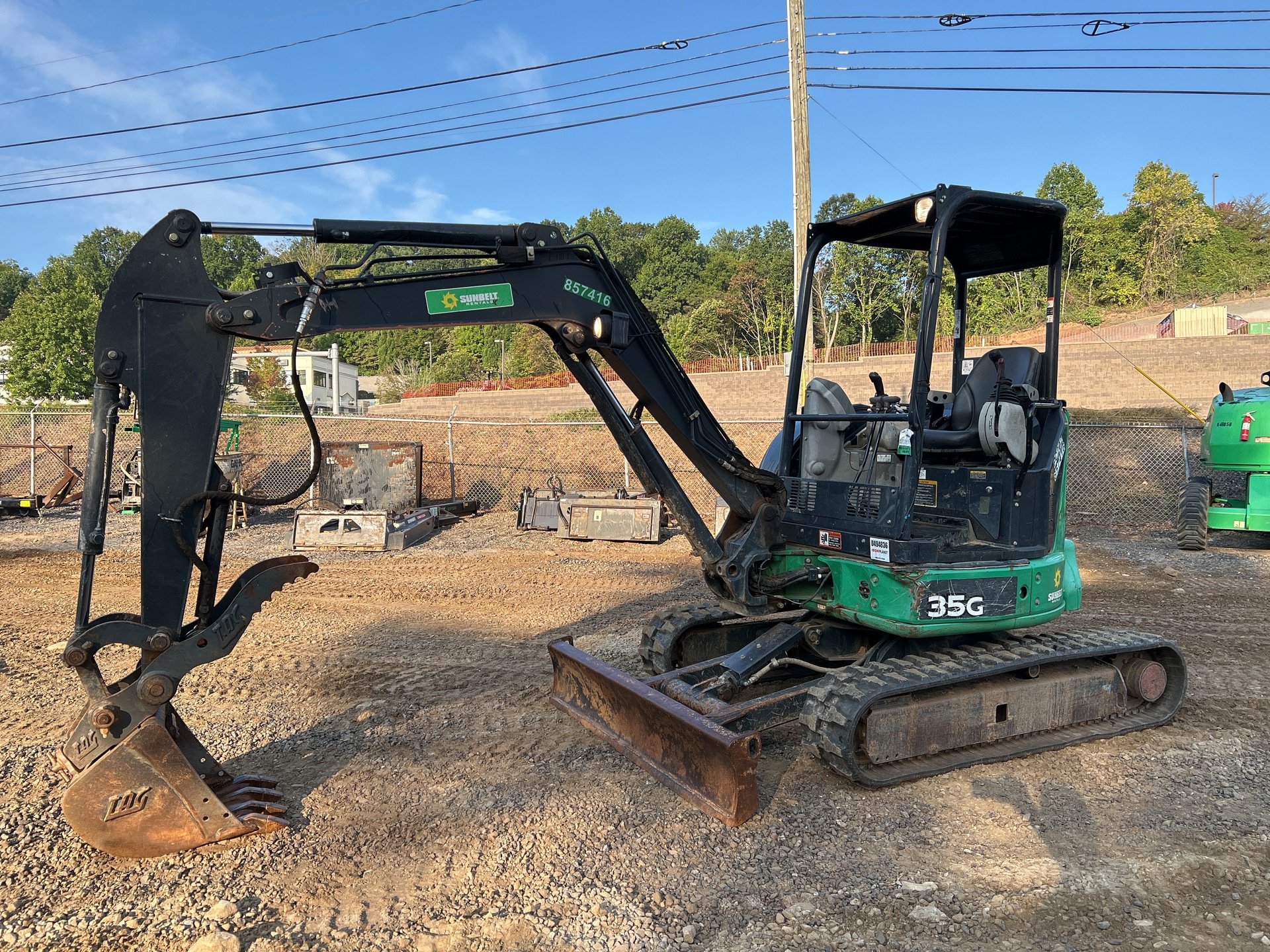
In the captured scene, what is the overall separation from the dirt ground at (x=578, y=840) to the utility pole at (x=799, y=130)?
740 cm

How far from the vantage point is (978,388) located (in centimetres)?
539

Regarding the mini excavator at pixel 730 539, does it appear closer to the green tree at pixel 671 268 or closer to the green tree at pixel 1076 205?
the green tree at pixel 1076 205

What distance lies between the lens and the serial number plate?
14.9 ft

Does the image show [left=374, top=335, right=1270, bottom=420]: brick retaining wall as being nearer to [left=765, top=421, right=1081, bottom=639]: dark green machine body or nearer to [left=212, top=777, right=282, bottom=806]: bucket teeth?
[left=765, top=421, right=1081, bottom=639]: dark green machine body

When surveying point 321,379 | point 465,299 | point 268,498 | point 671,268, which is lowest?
point 268,498

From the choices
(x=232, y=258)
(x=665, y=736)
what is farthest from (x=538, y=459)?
(x=232, y=258)

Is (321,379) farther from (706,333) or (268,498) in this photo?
(268,498)

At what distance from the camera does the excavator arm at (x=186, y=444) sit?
141 inches

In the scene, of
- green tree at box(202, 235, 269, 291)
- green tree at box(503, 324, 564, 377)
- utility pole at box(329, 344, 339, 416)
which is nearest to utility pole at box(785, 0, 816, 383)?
utility pole at box(329, 344, 339, 416)

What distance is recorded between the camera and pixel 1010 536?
16.5 feet

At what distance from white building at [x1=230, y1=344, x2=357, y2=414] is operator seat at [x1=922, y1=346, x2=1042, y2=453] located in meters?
36.4

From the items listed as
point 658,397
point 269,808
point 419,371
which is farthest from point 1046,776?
point 419,371

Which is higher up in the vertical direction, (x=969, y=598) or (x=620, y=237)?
(x=620, y=237)

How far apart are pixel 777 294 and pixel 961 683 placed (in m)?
51.2
